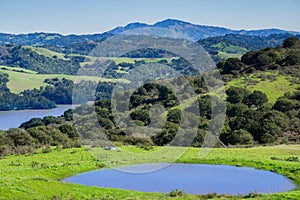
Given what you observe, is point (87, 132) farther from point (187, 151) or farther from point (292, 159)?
point (292, 159)

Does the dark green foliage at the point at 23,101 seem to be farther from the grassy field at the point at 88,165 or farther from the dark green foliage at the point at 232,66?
the grassy field at the point at 88,165

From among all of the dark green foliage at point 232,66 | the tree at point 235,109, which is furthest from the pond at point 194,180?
the dark green foliage at point 232,66

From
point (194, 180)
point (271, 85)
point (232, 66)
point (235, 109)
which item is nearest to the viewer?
point (194, 180)

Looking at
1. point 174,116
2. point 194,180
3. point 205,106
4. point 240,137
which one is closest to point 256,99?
point 205,106

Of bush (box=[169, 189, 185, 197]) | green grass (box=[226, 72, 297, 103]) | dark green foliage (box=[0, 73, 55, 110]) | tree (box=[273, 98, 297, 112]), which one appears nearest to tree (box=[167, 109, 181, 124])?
tree (box=[273, 98, 297, 112])

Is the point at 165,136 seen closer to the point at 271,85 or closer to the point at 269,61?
the point at 271,85
